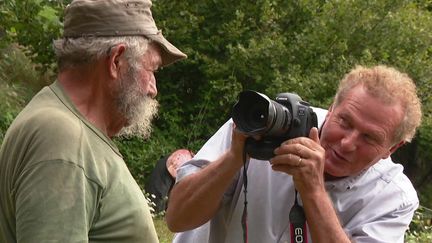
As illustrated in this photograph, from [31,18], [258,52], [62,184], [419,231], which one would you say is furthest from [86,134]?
[258,52]

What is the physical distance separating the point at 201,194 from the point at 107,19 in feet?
2.18

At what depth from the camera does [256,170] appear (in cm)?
299

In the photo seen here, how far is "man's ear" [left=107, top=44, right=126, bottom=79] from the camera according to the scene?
2664 millimetres

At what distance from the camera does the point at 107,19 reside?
2666 millimetres

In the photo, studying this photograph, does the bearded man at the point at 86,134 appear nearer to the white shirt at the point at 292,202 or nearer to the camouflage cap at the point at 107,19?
the camouflage cap at the point at 107,19

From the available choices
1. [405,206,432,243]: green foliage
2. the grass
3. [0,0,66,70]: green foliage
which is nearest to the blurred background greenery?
[0,0,66,70]: green foliage

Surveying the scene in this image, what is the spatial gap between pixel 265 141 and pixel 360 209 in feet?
1.52

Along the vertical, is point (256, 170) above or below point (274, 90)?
above

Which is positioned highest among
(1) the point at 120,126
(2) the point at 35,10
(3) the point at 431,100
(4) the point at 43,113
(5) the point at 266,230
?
(4) the point at 43,113

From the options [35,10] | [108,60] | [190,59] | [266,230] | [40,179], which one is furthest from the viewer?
[190,59]

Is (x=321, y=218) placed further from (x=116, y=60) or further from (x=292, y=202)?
(x=116, y=60)

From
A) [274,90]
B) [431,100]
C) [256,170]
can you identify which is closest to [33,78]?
[274,90]

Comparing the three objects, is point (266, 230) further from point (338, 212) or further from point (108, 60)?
point (108, 60)

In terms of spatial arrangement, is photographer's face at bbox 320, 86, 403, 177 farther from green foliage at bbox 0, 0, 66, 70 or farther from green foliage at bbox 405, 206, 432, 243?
green foliage at bbox 0, 0, 66, 70
